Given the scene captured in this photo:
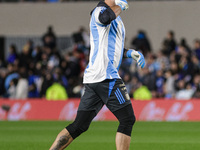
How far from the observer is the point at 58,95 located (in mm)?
21312

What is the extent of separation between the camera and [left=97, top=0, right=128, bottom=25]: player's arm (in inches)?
287

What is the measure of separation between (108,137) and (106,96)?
602cm

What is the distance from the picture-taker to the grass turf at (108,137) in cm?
1130

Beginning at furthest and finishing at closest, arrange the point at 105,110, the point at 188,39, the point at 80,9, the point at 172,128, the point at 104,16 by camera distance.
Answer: the point at 80,9
the point at 188,39
the point at 105,110
the point at 172,128
the point at 104,16

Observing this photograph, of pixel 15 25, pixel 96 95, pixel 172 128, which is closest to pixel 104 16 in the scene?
pixel 96 95

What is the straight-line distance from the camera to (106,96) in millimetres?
7723

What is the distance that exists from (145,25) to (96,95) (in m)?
18.9

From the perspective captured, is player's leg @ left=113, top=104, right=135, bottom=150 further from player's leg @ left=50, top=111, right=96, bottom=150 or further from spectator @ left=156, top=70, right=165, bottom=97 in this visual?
spectator @ left=156, top=70, right=165, bottom=97

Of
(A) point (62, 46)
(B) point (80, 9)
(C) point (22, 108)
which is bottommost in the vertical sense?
(C) point (22, 108)

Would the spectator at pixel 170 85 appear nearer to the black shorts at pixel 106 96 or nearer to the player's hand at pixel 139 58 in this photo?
the player's hand at pixel 139 58

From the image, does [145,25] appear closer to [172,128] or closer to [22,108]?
[22,108]

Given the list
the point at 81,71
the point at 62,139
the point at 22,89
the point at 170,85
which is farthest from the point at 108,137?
the point at 81,71

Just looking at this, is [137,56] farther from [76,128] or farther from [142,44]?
[142,44]

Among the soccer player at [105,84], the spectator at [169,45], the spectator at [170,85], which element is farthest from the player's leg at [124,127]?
the spectator at [169,45]
